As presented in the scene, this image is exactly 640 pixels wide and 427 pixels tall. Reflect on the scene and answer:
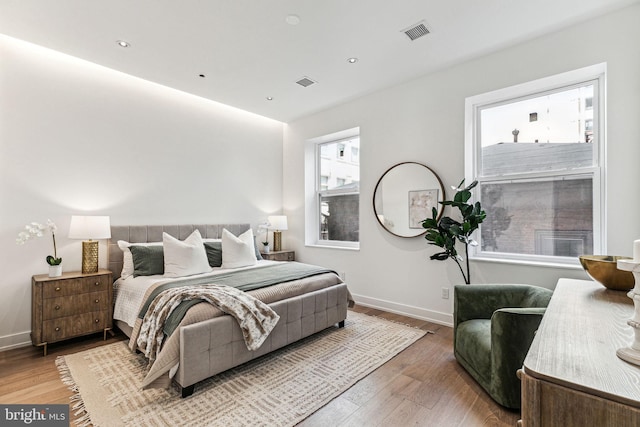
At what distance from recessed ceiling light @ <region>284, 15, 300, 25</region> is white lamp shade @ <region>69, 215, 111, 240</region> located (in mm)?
2643

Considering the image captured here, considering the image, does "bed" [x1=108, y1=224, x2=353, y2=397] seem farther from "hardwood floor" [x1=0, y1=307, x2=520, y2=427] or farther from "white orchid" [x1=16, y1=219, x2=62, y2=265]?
"hardwood floor" [x1=0, y1=307, x2=520, y2=427]

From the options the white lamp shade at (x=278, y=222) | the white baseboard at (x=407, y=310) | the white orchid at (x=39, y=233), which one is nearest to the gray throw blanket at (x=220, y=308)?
the white orchid at (x=39, y=233)

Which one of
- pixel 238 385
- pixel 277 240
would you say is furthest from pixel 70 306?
pixel 277 240

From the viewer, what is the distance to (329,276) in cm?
342

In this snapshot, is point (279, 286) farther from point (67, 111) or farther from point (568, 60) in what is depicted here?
point (568, 60)

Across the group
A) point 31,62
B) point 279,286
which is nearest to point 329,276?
point 279,286

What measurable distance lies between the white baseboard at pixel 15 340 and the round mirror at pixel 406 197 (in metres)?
3.99

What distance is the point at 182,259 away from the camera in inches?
130

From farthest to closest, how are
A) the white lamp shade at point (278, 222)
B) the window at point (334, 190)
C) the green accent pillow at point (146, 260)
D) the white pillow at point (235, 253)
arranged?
the white lamp shade at point (278, 222), the window at point (334, 190), the white pillow at point (235, 253), the green accent pillow at point (146, 260)

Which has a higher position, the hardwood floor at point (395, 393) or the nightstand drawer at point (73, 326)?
the nightstand drawer at point (73, 326)

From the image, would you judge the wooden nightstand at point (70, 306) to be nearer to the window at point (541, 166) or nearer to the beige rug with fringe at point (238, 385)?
the beige rug with fringe at point (238, 385)

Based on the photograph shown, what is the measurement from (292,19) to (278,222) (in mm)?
3036

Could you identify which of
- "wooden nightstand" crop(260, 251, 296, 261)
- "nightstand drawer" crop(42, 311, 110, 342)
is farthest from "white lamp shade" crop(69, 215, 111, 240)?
"wooden nightstand" crop(260, 251, 296, 261)

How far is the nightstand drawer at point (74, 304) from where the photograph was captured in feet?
9.03
